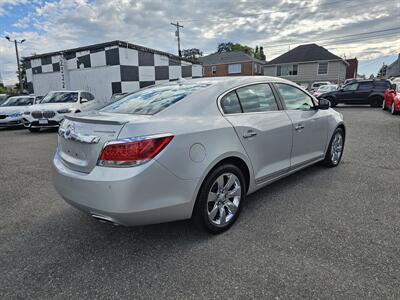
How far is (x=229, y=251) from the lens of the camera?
225 cm

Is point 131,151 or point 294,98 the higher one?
point 294,98

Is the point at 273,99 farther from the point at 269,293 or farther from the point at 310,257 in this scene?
the point at 269,293

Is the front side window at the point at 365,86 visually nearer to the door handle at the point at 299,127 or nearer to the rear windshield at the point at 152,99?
the door handle at the point at 299,127

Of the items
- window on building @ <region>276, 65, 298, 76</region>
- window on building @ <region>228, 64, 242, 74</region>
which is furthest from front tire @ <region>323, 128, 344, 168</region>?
window on building @ <region>228, 64, 242, 74</region>

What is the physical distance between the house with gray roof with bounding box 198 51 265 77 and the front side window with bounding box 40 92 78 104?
88.6 feet

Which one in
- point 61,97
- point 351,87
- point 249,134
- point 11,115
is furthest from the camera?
point 351,87

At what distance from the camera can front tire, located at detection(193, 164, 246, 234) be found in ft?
7.59

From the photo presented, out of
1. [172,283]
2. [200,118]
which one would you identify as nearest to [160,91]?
[200,118]

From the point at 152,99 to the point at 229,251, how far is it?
5.07ft

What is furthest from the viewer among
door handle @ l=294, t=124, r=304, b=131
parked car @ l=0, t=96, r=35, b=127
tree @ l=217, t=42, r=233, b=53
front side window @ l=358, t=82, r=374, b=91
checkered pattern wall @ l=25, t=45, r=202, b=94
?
tree @ l=217, t=42, r=233, b=53

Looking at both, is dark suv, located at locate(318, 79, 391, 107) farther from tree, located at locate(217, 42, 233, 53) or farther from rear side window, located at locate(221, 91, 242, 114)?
tree, located at locate(217, 42, 233, 53)

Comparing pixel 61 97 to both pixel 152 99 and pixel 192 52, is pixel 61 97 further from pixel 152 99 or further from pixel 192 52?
pixel 192 52

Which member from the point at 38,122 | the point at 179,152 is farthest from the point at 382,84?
the point at 179,152

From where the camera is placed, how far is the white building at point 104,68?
12656mm
